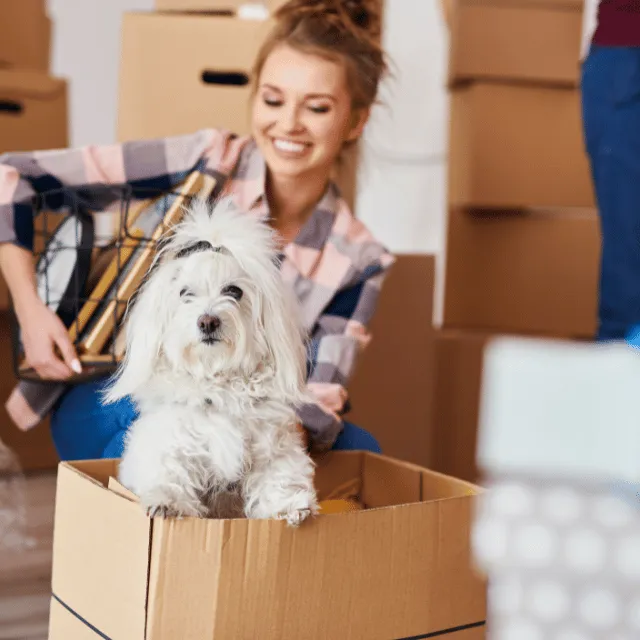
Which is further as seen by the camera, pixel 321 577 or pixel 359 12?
pixel 359 12

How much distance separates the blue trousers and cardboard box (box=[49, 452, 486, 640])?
2.46 feet

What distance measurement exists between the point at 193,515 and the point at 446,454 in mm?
1266

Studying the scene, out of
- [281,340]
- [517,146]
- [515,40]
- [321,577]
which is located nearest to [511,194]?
[517,146]

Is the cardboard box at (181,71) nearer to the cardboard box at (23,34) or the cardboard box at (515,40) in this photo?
the cardboard box at (23,34)

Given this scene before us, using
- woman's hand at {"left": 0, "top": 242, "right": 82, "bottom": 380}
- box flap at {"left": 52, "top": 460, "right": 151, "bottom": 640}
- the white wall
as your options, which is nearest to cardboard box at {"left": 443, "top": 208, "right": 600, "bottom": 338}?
the white wall

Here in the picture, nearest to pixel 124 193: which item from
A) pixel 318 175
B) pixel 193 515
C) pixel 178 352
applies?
pixel 318 175

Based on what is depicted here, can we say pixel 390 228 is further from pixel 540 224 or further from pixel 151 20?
pixel 151 20

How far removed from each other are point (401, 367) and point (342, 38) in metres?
0.76

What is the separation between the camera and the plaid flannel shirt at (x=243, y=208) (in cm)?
128

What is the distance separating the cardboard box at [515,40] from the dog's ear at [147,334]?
1365 millimetres

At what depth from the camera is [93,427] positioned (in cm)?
125

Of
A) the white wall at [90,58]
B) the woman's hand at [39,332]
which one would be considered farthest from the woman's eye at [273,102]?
the white wall at [90,58]

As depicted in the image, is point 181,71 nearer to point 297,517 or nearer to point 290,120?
point 290,120

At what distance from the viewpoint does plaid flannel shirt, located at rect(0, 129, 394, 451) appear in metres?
1.28
